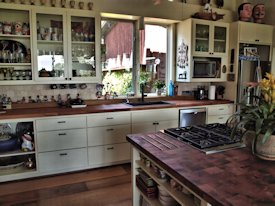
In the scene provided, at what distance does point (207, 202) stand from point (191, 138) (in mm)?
776

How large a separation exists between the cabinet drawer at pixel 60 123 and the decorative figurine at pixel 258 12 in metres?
3.47

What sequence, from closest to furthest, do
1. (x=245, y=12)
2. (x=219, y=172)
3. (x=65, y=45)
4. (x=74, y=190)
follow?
1. (x=219, y=172)
2. (x=74, y=190)
3. (x=65, y=45)
4. (x=245, y=12)

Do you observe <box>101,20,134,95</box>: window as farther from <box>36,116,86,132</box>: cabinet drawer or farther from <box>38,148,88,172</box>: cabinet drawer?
<box>38,148,88,172</box>: cabinet drawer

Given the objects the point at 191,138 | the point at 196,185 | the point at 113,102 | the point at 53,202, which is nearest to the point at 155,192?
the point at 191,138

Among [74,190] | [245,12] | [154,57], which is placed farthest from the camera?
[154,57]

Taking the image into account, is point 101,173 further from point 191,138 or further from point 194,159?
point 194,159

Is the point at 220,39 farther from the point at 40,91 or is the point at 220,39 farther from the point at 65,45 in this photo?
the point at 40,91

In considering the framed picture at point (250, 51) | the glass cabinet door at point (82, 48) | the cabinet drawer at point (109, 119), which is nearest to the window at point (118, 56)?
the glass cabinet door at point (82, 48)

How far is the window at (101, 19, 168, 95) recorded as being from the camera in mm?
3943

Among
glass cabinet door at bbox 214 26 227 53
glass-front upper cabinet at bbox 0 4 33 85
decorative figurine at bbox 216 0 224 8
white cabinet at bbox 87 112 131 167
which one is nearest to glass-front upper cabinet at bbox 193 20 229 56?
glass cabinet door at bbox 214 26 227 53

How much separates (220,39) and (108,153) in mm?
2729

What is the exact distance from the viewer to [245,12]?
4.14 m

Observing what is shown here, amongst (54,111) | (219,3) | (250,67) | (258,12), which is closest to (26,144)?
(54,111)

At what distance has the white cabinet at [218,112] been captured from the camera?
399 cm
